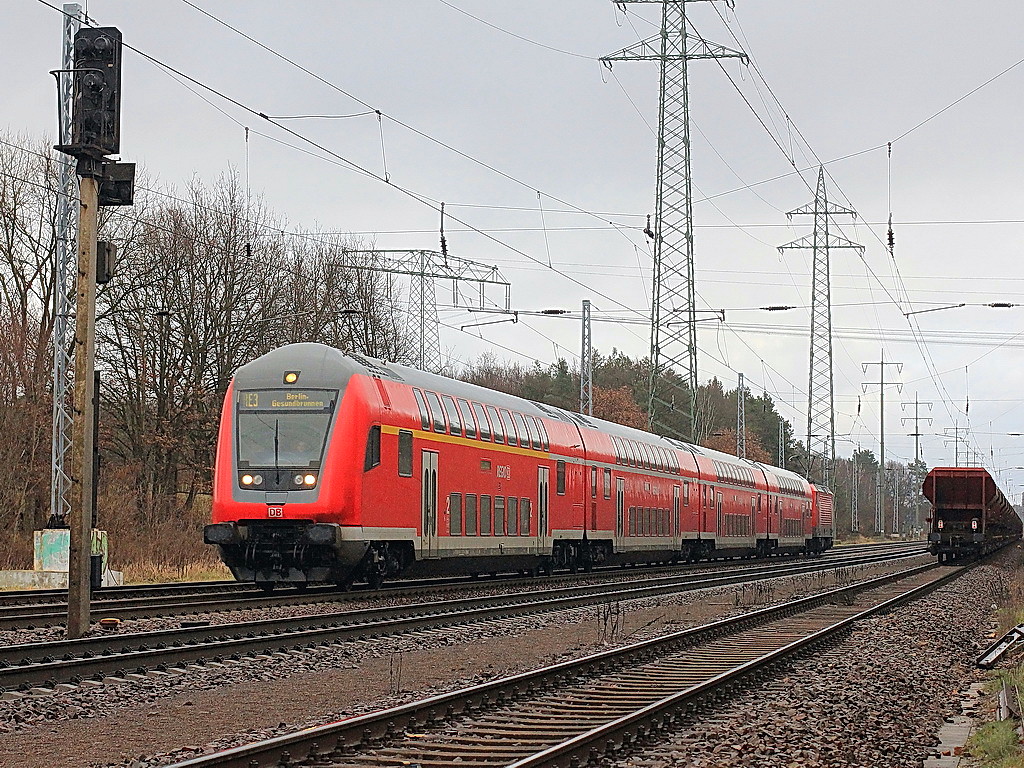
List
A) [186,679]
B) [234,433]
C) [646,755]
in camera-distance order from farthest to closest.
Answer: [234,433] → [186,679] → [646,755]

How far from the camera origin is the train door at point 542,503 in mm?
29078

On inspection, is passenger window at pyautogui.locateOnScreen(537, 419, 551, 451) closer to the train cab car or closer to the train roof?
the train roof

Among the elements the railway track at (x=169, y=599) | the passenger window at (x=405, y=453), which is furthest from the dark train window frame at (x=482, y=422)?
the passenger window at (x=405, y=453)

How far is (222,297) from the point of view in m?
44.8

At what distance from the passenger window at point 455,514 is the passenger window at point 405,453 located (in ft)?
6.48

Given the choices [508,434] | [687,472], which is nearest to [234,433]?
[508,434]

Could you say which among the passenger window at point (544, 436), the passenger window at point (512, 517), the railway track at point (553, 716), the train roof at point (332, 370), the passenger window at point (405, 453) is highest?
the train roof at point (332, 370)

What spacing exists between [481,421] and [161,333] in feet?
65.2

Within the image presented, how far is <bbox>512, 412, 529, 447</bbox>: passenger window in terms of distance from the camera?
2833 centimetres

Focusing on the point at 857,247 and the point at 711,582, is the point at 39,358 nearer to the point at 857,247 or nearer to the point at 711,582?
the point at 711,582

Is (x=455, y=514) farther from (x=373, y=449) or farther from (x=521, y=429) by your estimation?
(x=521, y=429)

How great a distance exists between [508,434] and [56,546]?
9.02 m

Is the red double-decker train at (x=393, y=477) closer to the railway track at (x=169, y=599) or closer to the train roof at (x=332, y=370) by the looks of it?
the train roof at (x=332, y=370)

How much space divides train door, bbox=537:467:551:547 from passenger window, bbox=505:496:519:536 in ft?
4.26
